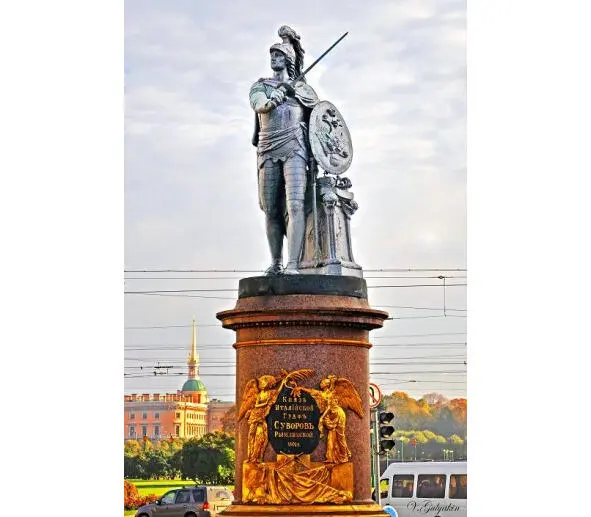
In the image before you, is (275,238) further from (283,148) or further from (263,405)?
(263,405)

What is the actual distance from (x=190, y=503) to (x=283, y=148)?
728 inches

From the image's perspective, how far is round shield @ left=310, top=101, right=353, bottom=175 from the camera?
59.7ft

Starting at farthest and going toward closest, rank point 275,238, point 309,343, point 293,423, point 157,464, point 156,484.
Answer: point 157,464 < point 156,484 < point 275,238 < point 309,343 < point 293,423

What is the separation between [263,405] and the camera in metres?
17.0

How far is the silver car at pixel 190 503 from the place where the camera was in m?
34.8

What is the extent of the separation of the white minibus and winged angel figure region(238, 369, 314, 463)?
17675 mm

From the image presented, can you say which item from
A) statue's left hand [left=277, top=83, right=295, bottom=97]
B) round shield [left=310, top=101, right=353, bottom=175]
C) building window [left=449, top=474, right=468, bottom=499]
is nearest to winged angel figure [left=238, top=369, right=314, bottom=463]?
round shield [left=310, top=101, right=353, bottom=175]

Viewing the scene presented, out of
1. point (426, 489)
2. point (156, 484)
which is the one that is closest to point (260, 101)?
point (426, 489)

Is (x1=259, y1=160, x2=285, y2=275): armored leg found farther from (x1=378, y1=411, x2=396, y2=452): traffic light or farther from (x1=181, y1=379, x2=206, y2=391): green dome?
(x1=181, y1=379, x2=206, y2=391): green dome

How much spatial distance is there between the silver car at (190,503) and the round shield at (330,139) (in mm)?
17832

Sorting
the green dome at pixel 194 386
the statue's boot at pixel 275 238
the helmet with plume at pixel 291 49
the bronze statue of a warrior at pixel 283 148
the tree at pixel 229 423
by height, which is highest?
the helmet with plume at pixel 291 49

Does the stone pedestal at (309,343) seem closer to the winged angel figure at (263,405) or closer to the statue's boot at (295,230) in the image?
the winged angel figure at (263,405)

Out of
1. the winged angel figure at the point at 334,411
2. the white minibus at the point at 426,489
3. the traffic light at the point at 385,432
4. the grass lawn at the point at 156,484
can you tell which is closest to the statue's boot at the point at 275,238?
the winged angel figure at the point at 334,411

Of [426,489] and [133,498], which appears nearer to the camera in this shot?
[426,489]
